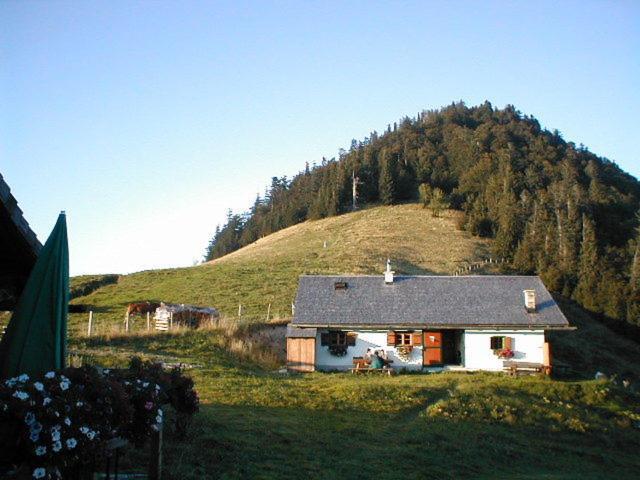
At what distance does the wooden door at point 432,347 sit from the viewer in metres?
31.0

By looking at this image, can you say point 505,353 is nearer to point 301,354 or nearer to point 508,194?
point 301,354

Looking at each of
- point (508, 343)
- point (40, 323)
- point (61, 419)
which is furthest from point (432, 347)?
point (61, 419)

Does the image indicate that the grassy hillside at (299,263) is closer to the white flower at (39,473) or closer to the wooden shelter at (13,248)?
the wooden shelter at (13,248)

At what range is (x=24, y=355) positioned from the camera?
23.9 feet

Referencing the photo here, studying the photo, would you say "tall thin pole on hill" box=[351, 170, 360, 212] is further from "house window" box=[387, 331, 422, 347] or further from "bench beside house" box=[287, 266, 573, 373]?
"house window" box=[387, 331, 422, 347]

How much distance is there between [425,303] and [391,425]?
16.4 meters

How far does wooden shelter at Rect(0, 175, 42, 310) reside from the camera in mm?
8109

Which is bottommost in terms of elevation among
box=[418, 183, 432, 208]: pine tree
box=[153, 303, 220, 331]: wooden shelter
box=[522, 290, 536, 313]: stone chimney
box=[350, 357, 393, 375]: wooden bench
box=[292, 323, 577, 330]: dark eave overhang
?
box=[350, 357, 393, 375]: wooden bench

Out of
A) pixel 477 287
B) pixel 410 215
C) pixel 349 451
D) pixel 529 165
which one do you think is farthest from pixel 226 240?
pixel 349 451

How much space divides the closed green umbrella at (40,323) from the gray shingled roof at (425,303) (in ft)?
74.9

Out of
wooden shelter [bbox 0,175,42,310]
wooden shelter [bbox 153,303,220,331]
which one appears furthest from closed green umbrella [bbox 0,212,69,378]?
wooden shelter [bbox 153,303,220,331]

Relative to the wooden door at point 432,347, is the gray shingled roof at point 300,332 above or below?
above

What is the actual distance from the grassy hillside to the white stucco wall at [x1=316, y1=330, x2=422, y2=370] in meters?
7.95

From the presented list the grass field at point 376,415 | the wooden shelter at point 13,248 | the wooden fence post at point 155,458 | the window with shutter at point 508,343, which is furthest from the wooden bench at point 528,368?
the wooden shelter at point 13,248
